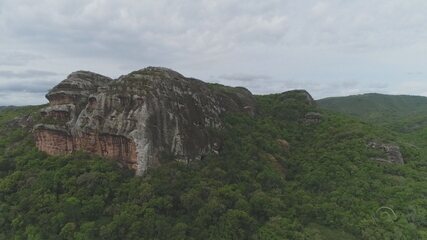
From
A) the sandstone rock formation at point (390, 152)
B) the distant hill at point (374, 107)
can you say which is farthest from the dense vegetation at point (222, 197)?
the distant hill at point (374, 107)

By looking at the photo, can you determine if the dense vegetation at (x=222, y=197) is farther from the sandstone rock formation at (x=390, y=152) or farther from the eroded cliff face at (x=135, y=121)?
the eroded cliff face at (x=135, y=121)

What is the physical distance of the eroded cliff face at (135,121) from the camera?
41562mm

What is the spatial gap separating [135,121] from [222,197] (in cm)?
1325

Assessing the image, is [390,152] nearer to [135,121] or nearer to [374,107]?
[135,121]

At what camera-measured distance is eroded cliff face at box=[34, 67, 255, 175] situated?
41562 millimetres

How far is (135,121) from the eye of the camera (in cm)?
4159

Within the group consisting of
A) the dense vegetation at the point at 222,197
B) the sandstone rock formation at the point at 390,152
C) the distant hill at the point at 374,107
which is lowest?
the dense vegetation at the point at 222,197

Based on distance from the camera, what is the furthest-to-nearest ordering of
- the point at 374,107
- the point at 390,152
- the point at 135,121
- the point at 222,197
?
the point at 374,107, the point at 390,152, the point at 135,121, the point at 222,197

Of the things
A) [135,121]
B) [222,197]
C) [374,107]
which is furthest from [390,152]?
[374,107]

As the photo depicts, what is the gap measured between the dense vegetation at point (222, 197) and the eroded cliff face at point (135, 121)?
1.73 meters

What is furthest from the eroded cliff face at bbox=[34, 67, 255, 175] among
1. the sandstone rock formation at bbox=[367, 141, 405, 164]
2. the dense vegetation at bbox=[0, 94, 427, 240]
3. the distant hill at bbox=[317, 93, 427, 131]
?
the distant hill at bbox=[317, 93, 427, 131]

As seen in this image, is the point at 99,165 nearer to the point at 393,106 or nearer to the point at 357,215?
the point at 357,215

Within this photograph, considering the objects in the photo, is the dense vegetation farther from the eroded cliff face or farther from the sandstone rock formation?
the eroded cliff face

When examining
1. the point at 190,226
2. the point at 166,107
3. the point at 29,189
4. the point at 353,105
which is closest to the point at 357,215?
the point at 190,226
